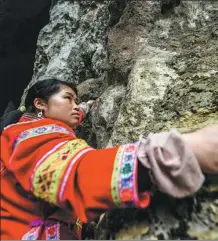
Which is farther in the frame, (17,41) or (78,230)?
(17,41)

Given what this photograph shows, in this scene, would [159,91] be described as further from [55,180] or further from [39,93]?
[55,180]

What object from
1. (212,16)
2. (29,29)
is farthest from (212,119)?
(29,29)

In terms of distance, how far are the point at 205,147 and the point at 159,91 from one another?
1.02m

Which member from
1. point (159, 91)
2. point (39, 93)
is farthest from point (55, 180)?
point (159, 91)

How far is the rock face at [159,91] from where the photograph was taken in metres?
1.52

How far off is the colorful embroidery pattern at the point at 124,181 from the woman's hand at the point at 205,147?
22cm

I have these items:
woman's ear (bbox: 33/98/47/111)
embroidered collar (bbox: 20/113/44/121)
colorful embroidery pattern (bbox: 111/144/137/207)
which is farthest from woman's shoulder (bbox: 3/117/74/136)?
colorful embroidery pattern (bbox: 111/144/137/207)

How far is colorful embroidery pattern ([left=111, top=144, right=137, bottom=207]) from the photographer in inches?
52.8

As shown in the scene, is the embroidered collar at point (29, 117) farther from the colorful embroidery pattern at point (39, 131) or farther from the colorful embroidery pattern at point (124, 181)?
the colorful embroidery pattern at point (124, 181)

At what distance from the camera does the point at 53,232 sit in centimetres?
157

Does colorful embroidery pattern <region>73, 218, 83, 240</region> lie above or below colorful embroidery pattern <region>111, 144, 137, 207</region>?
below

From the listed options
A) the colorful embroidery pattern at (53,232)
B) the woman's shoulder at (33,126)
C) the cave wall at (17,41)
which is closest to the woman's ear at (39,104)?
the woman's shoulder at (33,126)

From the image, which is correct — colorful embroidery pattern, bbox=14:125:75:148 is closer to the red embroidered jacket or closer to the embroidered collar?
the red embroidered jacket

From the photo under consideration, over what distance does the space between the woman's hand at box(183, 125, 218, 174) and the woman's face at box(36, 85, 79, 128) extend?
0.71m
